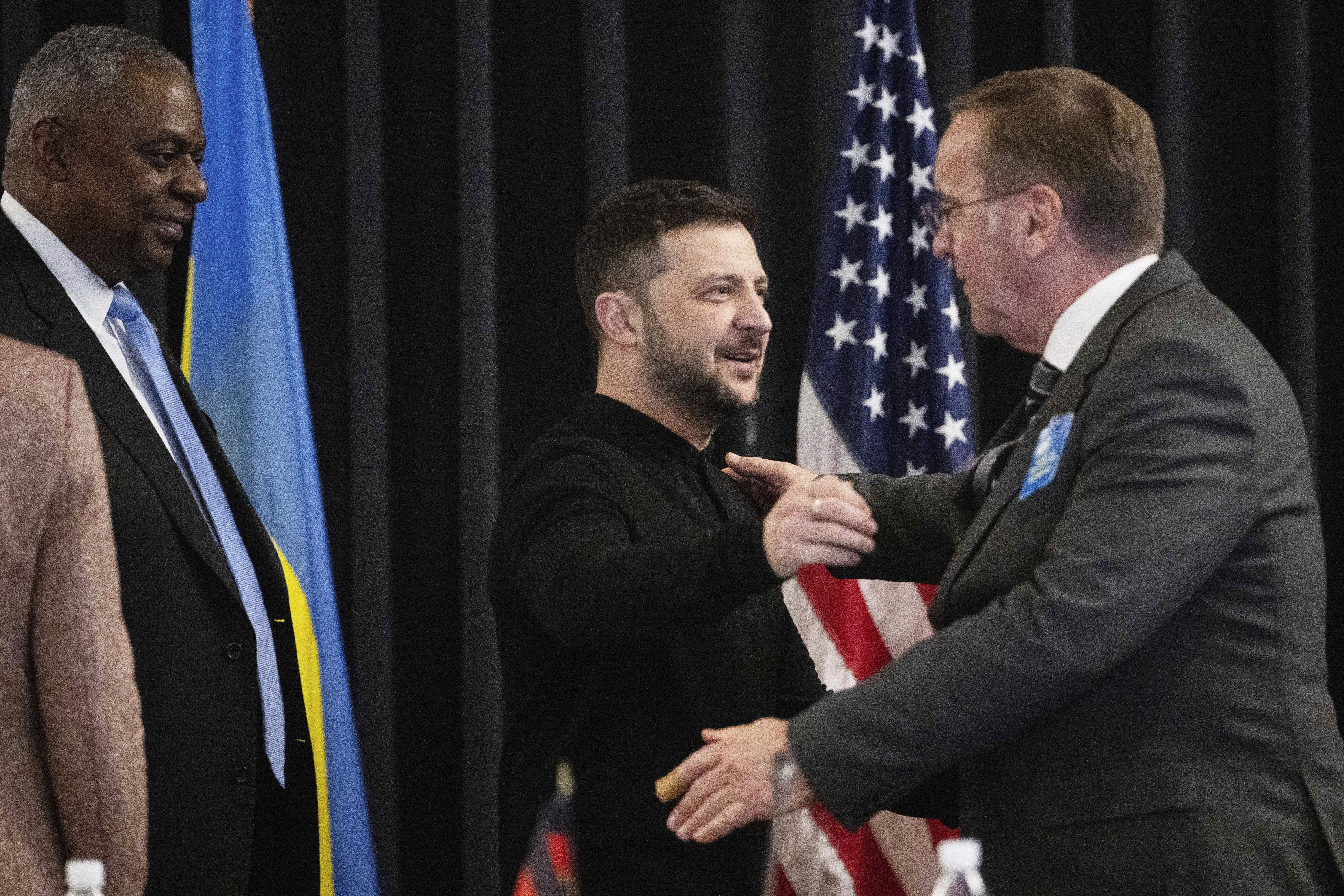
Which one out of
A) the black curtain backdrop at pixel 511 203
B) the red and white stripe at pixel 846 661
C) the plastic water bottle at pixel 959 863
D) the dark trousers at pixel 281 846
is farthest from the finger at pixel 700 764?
the black curtain backdrop at pixel 511 203

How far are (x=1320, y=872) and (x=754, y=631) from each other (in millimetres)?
821

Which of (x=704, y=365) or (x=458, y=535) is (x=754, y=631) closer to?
(x=704, y=365)

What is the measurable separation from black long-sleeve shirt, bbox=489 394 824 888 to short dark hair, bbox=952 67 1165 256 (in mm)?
607

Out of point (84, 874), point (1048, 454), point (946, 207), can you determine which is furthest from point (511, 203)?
point (84, 874)

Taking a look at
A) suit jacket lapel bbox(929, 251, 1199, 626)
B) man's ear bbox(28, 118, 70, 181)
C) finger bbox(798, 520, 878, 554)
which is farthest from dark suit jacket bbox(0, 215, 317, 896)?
suit jacket lapel bbox(929, 251, 1199, 626)

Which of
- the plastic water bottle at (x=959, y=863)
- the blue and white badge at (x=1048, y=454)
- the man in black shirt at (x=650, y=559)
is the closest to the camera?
the plastic water bottle at (x=959, y=863)

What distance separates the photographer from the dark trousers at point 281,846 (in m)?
2.16

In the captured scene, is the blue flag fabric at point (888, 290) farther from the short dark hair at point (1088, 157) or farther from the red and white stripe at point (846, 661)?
the short dark hair at point (1088, 157)

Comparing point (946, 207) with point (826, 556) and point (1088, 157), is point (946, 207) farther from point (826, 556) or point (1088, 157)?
point (826, 556)

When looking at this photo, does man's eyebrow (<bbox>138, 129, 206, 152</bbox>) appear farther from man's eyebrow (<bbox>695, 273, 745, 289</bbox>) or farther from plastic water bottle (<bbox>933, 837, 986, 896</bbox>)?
plastic water bottle (<bbox>933, 837, 986, 896</bbox>)

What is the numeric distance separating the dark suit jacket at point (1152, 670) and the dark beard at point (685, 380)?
0.68m

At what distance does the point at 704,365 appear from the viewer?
2.13 metres

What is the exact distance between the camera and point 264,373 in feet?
9.39

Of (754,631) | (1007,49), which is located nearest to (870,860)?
(754,631)
